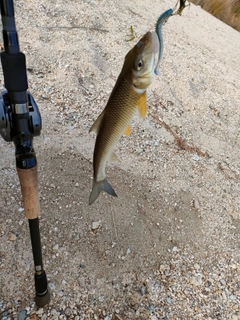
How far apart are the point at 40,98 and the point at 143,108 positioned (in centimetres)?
217

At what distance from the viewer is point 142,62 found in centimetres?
128

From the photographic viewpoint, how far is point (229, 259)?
2.67 m

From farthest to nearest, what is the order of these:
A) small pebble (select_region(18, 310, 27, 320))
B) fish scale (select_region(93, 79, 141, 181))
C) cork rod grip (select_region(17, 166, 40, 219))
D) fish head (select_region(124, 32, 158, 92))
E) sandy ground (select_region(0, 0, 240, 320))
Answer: sandy ground (select_region(0, 0, 240, 320)) → small pebble (select_region(18, 310, 27, 320)) → cork rod grip (select_region(17, 166, 40, 219)) → fish scale (select_region(93, 79, 141, 181)) → fish head (select_region(124, 32, 158, 92))

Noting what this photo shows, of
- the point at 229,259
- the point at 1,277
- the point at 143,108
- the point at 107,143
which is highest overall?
the point at 143,108

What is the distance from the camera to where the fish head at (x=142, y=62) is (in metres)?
1.26

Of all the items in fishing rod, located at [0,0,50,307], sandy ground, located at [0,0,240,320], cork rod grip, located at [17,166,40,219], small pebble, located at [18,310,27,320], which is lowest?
small pebble, located at [18,310,27,320]

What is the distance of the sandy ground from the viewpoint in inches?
89.3

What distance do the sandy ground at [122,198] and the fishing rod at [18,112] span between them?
2.52 ft

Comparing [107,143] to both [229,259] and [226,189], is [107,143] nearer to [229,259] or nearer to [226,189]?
[229,259]

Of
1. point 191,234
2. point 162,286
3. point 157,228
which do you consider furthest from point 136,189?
point 162,286

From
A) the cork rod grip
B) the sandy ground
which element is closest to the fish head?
the cork rod grip

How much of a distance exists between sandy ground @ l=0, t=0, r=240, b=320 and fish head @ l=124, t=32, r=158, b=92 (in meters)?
1.45

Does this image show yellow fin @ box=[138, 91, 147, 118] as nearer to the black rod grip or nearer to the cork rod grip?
the black rod grip

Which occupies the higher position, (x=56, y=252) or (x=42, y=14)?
(x=42, y=14)
